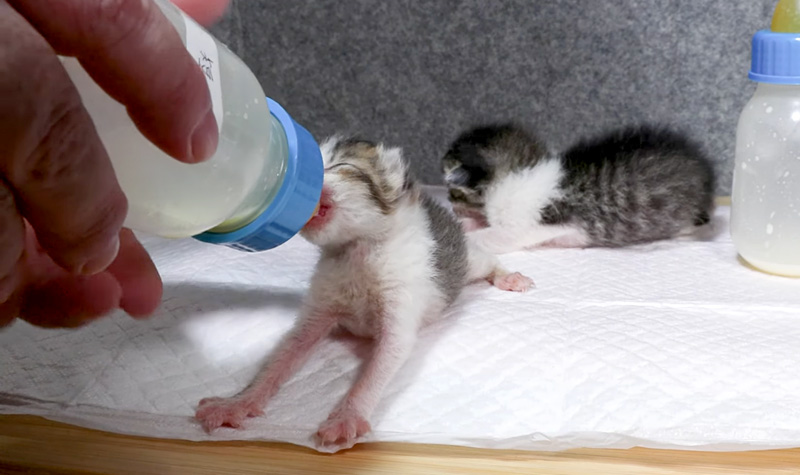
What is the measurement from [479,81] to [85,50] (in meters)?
1.23

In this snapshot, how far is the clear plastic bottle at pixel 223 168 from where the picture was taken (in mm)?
535

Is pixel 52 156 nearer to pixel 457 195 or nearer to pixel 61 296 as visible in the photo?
pixel 61 296

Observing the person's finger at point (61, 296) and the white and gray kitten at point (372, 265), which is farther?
the white and gray kitten at point (372, 265)

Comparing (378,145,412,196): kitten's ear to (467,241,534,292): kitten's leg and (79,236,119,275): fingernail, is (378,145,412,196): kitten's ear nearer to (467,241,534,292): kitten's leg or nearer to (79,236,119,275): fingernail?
(467,241,534,292): kitten's leg

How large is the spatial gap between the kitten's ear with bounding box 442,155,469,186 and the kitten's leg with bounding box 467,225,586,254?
0.39 feet

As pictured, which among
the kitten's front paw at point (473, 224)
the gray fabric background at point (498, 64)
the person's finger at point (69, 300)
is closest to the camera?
the person's finger at point (69, 300)

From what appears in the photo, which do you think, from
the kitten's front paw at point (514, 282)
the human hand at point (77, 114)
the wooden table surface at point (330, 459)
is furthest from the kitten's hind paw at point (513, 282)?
the human hand at point (77, 114)

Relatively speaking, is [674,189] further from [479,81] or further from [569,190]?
[479,81]

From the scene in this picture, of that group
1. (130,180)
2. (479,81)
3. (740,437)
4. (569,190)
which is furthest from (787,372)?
(479,81)

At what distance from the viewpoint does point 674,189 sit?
1284mm

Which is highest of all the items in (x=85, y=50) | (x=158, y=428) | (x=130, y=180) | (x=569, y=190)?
(x=85, y=50)

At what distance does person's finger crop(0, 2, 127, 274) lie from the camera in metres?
0.39

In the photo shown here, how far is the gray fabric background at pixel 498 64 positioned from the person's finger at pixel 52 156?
1215 millimetres

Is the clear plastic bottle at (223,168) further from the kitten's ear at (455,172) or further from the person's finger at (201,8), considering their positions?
the kitten's ear at (455,172)
